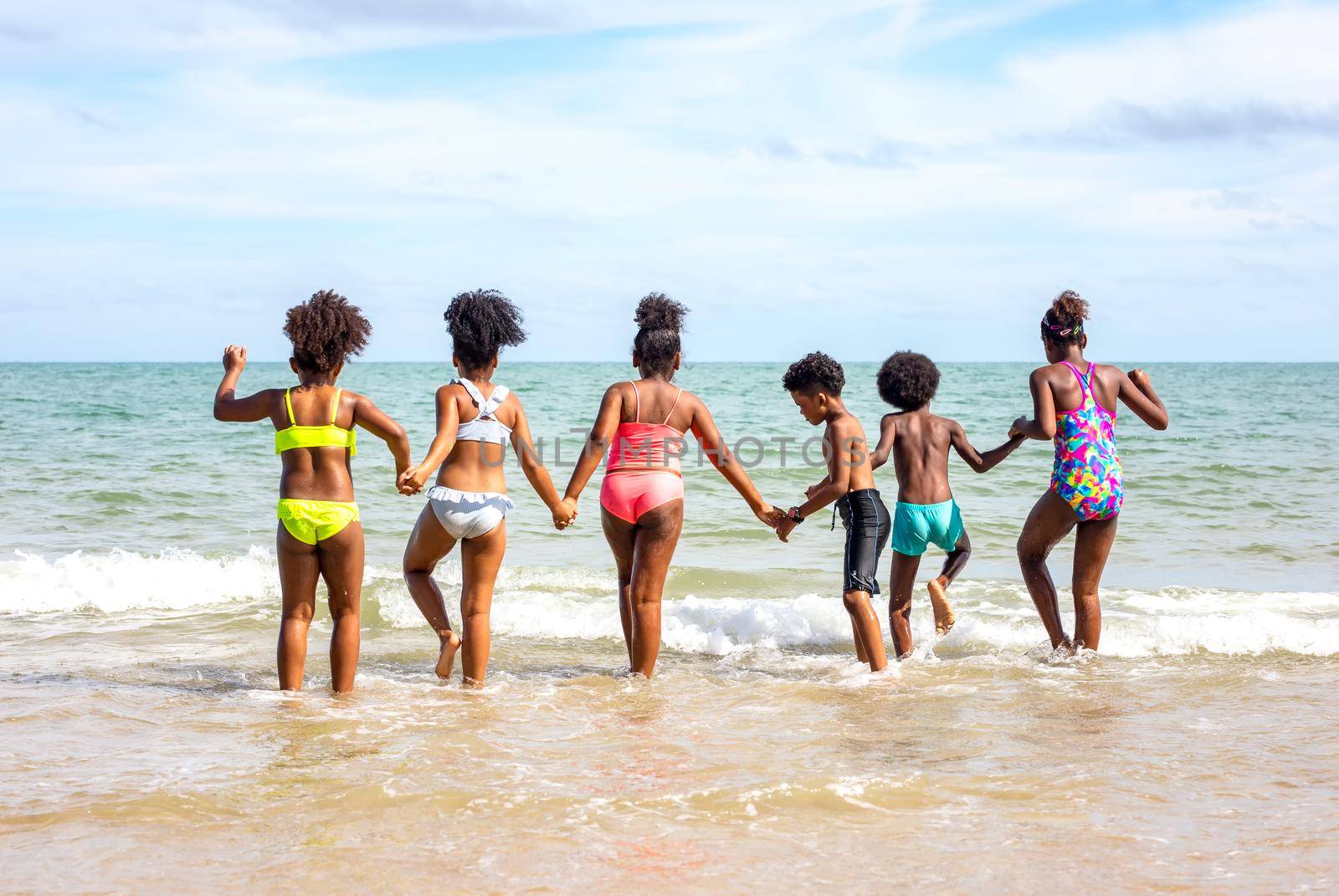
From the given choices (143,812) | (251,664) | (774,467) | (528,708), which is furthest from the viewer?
(774,467)

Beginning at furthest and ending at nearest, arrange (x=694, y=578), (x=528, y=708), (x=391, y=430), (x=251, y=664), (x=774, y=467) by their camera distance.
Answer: (x=774, y=467) < (x=694, y=578) < (x=251, y=664) < (x=528, y=708) < (x=391, y=430)

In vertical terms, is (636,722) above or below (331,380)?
below

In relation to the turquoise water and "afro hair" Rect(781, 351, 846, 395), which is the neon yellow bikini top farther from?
the turquoise water

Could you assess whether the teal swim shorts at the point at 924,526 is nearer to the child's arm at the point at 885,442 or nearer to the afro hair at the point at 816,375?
the child's arm at the point at 885,442

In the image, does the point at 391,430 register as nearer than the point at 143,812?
No

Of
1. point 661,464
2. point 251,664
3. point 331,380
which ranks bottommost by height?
point 251,664

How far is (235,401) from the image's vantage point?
5.02m

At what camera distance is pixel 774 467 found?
16.4 metres

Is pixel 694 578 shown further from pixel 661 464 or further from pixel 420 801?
pixel 420 801

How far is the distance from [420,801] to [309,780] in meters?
0.50

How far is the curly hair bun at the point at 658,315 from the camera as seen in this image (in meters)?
5.71

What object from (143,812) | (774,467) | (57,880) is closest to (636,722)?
(143,812)

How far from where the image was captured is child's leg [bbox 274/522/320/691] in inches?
200

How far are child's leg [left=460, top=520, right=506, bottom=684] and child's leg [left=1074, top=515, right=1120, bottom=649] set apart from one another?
124 inches
